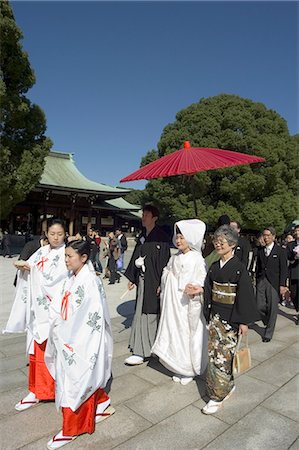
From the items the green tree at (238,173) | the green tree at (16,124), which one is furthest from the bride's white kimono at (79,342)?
the green tree at (238,173)

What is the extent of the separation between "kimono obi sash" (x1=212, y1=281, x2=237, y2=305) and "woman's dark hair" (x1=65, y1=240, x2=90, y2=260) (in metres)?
1.15

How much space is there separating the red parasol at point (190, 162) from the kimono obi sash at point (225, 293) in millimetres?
1302

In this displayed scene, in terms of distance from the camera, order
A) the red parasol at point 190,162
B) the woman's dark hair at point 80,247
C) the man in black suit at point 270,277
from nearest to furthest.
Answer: the woman's dark hair at point 80,247, the red parasol at point 190,162, the man in black suit at point 270,277

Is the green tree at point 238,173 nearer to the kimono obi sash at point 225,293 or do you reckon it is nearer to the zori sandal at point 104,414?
the kimono obi sash at point 225,293

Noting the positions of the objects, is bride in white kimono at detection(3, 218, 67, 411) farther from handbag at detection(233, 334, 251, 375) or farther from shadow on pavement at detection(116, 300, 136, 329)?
shadow on pavement at detection(116, 300, 136, 329)

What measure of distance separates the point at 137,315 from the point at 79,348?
1.55m

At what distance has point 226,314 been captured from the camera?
2748mm

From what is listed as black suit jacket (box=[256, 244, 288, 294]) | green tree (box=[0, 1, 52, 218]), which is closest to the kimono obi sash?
black suit jacket (box=[256, 244, 288, 294])

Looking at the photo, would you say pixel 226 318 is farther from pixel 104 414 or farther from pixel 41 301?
pixel 41 301

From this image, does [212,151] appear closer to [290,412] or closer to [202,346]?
[202,346]

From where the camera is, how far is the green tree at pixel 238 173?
66.5 feet

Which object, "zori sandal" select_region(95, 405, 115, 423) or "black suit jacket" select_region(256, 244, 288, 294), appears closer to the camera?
"zori sandal" select_region(95, 405, 115, 423)

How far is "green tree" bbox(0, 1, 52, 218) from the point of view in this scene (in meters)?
11.8

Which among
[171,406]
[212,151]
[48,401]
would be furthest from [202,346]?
[212,151]
